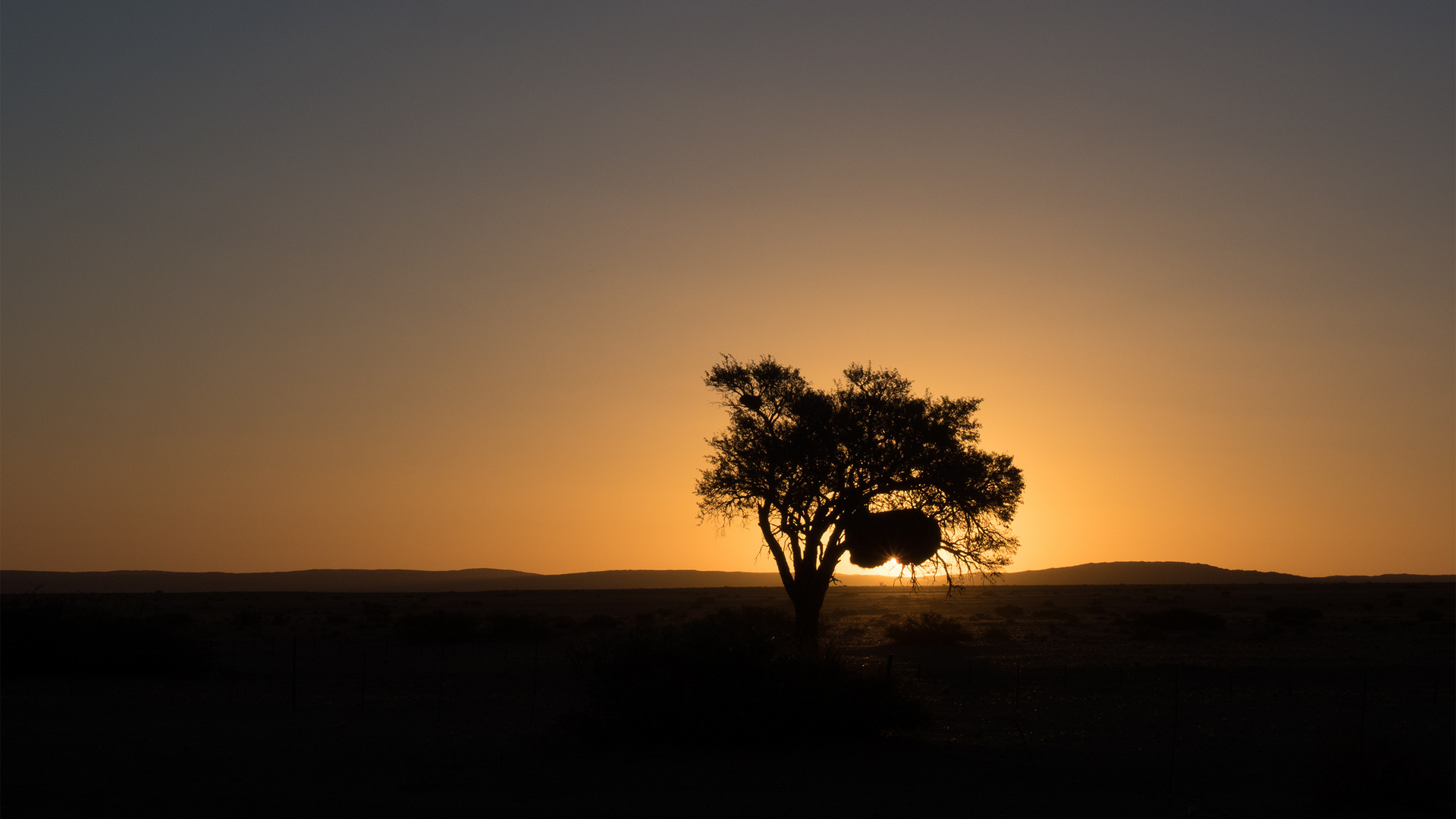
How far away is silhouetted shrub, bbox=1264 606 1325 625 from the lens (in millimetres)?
47381

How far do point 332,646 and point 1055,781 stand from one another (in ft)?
93.2

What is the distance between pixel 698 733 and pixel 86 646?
47.8ft

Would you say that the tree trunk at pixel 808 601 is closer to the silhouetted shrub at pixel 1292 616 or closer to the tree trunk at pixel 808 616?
the tree trunk at pixel 808 616

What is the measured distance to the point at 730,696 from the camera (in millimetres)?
14289

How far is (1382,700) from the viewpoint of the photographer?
20141 millimetres

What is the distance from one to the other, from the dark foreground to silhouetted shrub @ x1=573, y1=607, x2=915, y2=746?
39 mm

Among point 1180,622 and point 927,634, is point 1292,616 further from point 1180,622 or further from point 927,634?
point 927,634

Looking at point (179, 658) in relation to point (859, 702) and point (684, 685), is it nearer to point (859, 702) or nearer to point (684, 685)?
point (684, 685)

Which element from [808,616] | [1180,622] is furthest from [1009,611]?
[808,616]

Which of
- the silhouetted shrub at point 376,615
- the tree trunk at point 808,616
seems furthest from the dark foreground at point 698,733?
the silhouetted shrub at point 376,615

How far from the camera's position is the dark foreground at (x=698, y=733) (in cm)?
1173

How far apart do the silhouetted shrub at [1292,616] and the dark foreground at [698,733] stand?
69.2 ft

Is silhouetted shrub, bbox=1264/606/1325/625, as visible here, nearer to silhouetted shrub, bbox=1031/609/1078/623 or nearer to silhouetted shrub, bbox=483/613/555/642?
silhouetted shrub, bbox=1031/609/1078/623

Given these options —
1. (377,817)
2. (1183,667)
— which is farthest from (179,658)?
(1183,667)
